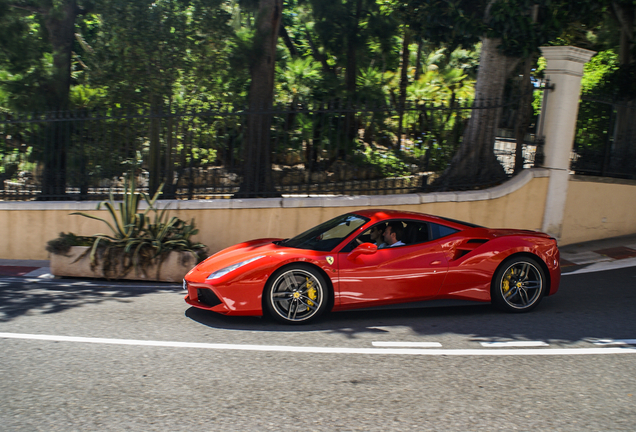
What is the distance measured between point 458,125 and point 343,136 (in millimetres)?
2218

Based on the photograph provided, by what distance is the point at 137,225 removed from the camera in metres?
8.89

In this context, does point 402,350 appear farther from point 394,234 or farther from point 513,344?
point 394,234

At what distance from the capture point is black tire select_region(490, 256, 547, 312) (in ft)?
21.0

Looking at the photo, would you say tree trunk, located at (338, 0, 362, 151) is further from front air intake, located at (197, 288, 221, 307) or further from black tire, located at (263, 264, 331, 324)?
front air intake, located at (197, 288, 221, 307)

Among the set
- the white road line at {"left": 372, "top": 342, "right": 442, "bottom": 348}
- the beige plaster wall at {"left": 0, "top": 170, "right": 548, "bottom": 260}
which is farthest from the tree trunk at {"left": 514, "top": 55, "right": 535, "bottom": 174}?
the white road line at {"left": 372, "top": 342, "right": 442, "bottom": 348}

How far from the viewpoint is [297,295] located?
19.4 feet

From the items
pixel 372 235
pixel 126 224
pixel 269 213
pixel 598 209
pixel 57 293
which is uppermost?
pixel 598 209

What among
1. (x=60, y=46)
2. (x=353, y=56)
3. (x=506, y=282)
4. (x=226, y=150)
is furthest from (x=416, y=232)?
(x=353, y=56)

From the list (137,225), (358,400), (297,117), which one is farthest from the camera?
(297,117)

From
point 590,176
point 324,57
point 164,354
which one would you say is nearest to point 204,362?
point 164,354

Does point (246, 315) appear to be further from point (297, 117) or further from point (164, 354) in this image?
point (297, 117)

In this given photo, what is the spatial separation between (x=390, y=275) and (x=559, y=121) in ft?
20.5

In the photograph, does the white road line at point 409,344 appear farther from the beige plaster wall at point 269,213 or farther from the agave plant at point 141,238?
the beige plaster wall at point 269,213

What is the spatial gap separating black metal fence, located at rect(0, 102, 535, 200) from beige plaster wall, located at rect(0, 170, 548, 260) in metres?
0.37
